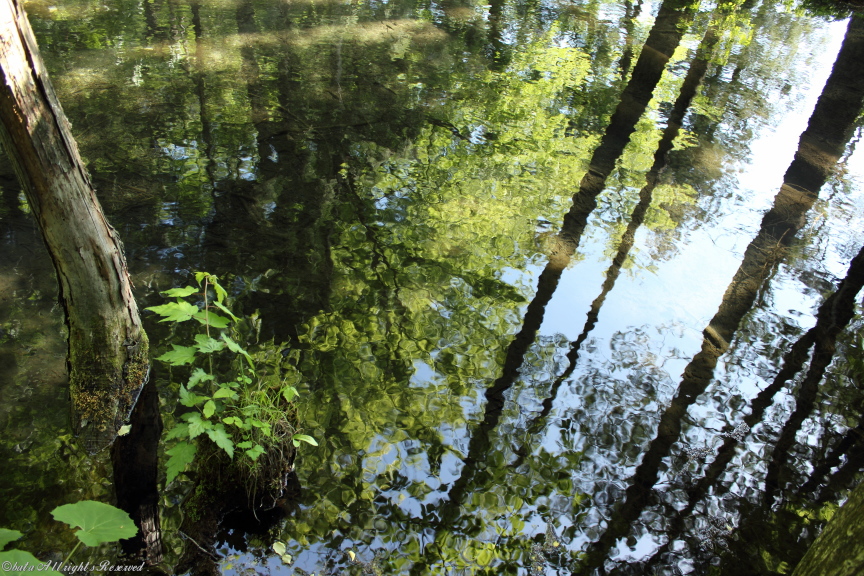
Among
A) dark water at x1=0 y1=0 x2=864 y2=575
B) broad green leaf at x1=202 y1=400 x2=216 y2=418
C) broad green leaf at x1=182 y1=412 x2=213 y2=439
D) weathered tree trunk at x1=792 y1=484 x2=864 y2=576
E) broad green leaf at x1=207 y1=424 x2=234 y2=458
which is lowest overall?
dark water at x1=0 y1=0 x2=864 y2=575

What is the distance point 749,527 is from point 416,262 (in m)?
3.05

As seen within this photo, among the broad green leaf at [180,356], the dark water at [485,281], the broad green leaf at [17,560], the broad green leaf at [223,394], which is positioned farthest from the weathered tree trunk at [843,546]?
the broad green leaf at [180,356]

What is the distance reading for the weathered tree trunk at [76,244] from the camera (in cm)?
257

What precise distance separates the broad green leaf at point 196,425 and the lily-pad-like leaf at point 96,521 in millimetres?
512

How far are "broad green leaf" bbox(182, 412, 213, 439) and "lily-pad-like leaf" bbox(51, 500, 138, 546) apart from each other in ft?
1.68

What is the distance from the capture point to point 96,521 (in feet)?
7.11

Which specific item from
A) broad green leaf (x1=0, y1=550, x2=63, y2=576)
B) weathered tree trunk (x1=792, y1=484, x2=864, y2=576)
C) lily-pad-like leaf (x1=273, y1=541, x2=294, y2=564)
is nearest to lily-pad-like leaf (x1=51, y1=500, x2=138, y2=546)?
broad green leaf (x1=0, y1=550, x2=63, y2=576)

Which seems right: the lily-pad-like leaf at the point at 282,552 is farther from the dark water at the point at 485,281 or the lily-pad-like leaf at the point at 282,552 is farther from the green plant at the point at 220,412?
the green plant at the point at 220,412

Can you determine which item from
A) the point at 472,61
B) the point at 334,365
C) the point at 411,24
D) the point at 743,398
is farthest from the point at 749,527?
the point at 411,24

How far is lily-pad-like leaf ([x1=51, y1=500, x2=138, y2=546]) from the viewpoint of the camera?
209 centimetres

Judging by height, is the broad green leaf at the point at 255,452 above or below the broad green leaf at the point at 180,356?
below

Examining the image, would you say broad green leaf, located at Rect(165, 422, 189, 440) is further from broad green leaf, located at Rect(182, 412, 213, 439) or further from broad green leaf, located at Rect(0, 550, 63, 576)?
broad green leaf, located at Rect(0, 550, 63, 576)

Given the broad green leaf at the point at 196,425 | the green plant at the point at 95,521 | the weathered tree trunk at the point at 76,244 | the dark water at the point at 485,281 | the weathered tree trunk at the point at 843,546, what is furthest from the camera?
the dark water at the point at 485,281

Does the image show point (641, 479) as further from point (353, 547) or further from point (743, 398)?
point (353, 547)
